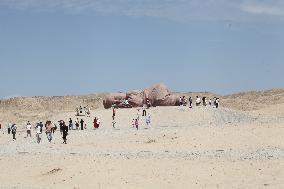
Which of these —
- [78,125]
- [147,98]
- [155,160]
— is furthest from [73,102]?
[155,160]

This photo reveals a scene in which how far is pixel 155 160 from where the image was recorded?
1021 inches

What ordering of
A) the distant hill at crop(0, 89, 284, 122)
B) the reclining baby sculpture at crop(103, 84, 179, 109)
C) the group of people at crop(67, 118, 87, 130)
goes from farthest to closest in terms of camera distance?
the distant hill at crop(0, 89, 284, 122)
the reclining baby sculpture at crop(103, 84, 179, 109)
the group of people at crop(67, 118, 87, 130)

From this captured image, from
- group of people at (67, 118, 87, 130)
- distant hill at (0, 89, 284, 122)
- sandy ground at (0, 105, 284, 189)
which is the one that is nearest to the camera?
sandy ground at (0, 105, 284, 189)

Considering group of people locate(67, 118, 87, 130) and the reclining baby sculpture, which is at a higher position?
the reclining baby sculpture

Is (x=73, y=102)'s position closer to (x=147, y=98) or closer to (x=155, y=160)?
(x=147, y=98)

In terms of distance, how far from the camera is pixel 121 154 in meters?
29.0

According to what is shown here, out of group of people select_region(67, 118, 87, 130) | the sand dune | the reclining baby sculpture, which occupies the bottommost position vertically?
the sand dune

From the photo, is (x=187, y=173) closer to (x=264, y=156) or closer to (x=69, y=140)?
(x=264, y=156)

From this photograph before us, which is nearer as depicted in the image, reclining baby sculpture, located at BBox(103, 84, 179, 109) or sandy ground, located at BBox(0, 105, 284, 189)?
sandy ground, located at BBox(0, 105, 284, 189)

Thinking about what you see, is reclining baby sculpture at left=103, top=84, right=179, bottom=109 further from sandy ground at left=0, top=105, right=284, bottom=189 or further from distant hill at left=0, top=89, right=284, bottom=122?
distant hill at left=0, top=89, right=284, bottom=122

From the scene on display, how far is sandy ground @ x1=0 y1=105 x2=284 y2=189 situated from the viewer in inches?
846

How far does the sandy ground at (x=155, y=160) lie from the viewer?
70.5 ft

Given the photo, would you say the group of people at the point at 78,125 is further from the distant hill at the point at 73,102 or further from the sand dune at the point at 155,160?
the distant hill at the point at 73,102

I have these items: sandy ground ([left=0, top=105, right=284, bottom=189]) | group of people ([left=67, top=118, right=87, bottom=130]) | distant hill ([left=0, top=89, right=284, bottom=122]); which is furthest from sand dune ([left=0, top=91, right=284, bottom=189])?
distant hill ([left=0, top=89, right=284, bottom=122])
